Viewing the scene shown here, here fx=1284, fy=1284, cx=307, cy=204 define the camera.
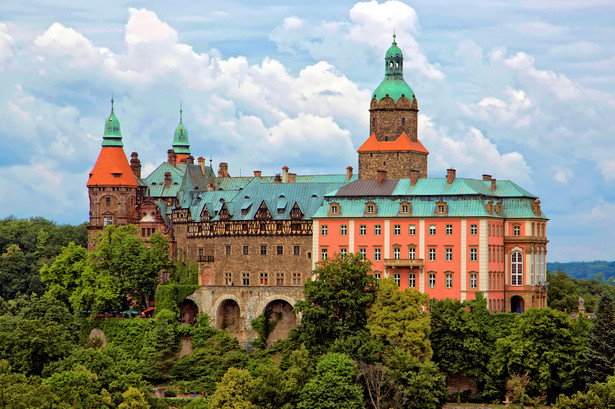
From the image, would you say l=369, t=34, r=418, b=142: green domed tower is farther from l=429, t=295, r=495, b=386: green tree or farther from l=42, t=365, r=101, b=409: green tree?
l=42, t=365, r=101, b=409: green tree

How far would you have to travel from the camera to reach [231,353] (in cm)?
10538

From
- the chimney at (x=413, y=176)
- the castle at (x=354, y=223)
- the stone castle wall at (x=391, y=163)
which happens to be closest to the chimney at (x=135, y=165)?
the castle at (x=354, y=223)

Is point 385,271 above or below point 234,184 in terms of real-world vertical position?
below

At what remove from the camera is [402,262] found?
105 metres

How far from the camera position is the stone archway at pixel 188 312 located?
113 metres

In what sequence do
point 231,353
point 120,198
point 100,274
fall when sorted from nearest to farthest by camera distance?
point 231,353, point 100,274, point 120,198

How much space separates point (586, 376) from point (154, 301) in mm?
41775

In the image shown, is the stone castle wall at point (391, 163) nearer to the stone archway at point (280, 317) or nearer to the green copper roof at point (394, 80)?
the green copper roof at point (394, 80)

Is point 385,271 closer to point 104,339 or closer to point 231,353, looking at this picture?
point 231,353

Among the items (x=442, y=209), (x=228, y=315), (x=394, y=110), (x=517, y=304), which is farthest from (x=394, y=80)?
(x=228, y=315)

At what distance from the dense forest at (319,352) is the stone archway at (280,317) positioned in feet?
1.43

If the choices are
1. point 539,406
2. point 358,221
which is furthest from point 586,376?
point 358,221

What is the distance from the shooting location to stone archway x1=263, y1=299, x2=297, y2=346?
108000mm

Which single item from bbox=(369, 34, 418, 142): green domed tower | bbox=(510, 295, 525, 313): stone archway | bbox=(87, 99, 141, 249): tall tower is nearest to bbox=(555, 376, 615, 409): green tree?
bbox=(510, 295, 525, 313): stone archway
